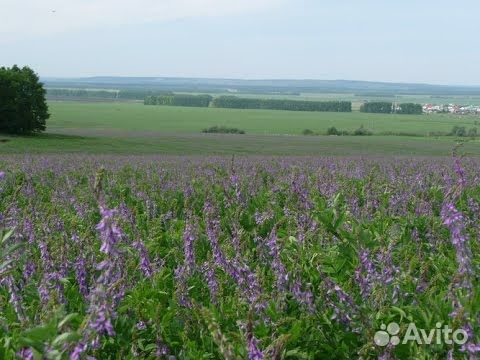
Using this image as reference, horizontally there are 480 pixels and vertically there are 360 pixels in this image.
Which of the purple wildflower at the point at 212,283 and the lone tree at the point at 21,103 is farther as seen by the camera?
the lone tree at the point at 21,103

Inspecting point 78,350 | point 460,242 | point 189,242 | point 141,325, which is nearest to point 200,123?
point 189,242

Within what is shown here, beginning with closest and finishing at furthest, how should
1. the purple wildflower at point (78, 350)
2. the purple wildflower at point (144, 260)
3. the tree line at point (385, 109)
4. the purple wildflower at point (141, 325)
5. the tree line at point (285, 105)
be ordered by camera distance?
the purple wildflower at point (78, 350) → the purple wildflower at point (141, 325) → the purple wildflower at point (144, 260) → the tree line at point (385, 109) → the tree line at point (285, 105)

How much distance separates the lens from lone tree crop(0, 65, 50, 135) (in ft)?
194

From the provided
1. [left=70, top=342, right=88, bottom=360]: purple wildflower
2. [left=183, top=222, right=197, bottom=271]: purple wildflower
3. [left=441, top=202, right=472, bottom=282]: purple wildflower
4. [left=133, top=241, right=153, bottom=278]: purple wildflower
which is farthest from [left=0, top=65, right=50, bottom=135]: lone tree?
[left=70, top=342, right=88, bottom=360]: purple wildflower

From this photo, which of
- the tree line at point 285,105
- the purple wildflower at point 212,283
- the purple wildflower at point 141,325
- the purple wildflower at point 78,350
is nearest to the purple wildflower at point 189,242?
the purple wildflower at point 212,283

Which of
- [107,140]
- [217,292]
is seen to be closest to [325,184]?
[217,292]

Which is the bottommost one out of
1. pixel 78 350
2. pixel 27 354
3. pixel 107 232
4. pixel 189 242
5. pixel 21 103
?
pixel 21 103

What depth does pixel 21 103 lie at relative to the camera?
197 ft

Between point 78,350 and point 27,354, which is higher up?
point 78,350

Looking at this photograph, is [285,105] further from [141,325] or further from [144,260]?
[141,325]

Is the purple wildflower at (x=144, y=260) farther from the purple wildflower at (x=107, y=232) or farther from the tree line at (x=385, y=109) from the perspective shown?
the tree line at (x=385, y=109)

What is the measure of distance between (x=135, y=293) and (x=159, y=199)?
4.80m

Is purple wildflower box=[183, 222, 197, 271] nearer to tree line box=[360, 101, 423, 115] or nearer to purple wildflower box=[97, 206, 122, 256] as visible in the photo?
purple wildflower box=[97, 206, 122, 256]

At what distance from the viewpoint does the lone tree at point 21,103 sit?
59.1m
